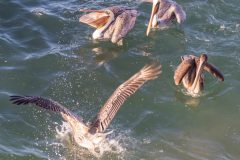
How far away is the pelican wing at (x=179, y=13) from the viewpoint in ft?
41.3

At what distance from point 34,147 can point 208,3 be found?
22.0ft

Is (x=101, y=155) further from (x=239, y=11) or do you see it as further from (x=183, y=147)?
(x=239, y=11)

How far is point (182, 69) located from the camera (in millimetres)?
10711

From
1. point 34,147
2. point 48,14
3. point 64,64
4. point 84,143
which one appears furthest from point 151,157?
point 48,14

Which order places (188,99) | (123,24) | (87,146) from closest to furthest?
(87,146), (188,99), (123,24)

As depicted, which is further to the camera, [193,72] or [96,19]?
[96,19]

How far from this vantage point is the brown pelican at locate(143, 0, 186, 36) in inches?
489

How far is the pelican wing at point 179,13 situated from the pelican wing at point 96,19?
5.04ft

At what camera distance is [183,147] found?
30.4 ft

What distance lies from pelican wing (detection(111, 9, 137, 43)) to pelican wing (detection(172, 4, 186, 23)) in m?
0.96

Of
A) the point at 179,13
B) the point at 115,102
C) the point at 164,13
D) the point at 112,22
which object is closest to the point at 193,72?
the point at 179,13

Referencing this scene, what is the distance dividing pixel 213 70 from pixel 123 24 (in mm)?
2412

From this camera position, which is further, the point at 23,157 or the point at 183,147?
the point at 183,147

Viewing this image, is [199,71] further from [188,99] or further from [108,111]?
[108,111]
